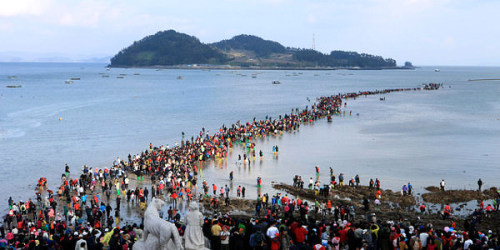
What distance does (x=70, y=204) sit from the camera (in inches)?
966

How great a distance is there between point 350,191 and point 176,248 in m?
19.3

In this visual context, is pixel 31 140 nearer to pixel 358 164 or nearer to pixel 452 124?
pixel 358 164

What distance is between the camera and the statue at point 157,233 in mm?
8352

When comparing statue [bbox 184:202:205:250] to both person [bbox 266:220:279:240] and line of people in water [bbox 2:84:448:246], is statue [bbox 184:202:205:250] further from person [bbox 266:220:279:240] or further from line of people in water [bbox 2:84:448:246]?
line of people in water [bbox 2:84:448:246]

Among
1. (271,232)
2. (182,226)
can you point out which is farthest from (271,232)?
(182,226)

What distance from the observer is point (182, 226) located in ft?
47.9

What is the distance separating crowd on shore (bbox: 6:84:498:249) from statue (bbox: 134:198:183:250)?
2333mm

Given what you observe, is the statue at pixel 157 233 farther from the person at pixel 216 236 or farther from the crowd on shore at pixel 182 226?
the person at pixel 216 236

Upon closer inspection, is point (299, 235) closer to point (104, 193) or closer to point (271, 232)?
point (271, 232)

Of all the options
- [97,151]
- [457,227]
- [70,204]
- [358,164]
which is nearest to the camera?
[457,227]

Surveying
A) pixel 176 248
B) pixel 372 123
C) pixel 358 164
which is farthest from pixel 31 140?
pixel 176 248

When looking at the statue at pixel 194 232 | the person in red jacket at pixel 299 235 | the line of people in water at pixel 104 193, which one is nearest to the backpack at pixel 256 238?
the person in red jacket at pixel 299 235

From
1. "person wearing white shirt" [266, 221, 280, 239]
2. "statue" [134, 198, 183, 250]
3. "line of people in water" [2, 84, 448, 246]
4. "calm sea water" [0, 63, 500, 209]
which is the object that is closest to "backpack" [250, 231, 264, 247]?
"person wearing white shirt" [266, 221, 280, 239]

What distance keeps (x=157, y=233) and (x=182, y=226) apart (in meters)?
6.27
